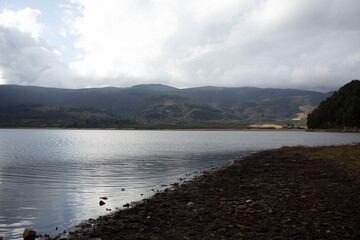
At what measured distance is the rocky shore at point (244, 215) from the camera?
1233cm

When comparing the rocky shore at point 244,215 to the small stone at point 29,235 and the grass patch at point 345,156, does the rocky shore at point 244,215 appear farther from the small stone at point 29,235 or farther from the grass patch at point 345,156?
the grass patch at point 345,156

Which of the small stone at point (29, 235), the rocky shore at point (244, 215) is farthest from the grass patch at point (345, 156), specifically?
the small stone at point (29, 235)

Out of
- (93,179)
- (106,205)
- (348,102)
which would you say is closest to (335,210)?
(106,205)

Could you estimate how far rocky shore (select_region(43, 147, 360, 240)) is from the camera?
40.4 feet

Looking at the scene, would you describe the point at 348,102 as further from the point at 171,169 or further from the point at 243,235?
the point at 243,235

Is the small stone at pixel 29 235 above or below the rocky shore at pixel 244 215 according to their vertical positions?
below

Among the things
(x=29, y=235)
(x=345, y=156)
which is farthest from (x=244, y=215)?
(x=345, y=156)

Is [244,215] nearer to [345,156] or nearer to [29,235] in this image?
[29,235]

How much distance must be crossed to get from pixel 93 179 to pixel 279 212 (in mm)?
25934

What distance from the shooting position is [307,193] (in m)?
19.5

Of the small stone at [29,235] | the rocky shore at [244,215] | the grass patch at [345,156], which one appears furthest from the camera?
the grass patch at [345,156]

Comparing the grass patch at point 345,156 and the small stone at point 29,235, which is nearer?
the small stone at point 29,235

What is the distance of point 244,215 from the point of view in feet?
49.6

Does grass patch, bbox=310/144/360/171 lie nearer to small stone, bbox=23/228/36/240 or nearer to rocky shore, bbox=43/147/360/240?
rocky shore, bbox=43/147/360/240
